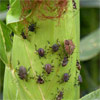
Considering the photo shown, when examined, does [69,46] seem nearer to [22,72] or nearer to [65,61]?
[65,61]

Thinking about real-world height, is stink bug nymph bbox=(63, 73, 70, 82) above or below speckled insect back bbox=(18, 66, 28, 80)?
below

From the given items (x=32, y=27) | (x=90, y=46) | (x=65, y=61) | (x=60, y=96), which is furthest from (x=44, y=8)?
(x=90, y=46)

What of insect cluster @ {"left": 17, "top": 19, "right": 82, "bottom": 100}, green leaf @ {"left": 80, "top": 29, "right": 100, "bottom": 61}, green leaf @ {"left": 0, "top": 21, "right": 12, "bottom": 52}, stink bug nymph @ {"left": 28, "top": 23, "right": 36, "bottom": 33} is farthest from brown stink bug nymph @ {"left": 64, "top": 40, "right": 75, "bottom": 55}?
green leaf @ {"left": 80, "top": 29, "right": 100, "bottom": 61}

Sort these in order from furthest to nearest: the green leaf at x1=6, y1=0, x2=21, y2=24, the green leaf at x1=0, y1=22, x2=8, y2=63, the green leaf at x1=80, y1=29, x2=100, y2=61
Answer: the green leaf at x1=80, y1=29, x2=100, y2=61 → the green leaf at x1=0, y1=22, x2=8, y2=63 → the green leaf at x1=6, y1=0, x2=21, y2=24

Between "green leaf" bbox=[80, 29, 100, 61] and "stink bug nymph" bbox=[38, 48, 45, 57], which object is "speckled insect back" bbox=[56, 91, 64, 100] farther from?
"green leaf" bbox=[80, 29, 100, 61]

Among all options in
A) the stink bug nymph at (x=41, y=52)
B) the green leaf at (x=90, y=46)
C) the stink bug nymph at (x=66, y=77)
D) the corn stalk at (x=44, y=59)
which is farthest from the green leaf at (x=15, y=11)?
the green leaf at (x=90, y=46)

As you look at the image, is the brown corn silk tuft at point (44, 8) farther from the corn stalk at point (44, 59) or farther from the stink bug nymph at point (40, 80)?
the stink bug nymph at point (40, 80)

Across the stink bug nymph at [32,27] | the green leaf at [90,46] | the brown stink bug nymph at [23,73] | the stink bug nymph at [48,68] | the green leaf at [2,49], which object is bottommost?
the green leaf at [90,46]

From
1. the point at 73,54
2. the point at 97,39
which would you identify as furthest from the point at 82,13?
the point at 73,54

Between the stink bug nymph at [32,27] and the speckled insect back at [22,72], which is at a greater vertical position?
the stink bug nymph at [32,27]
